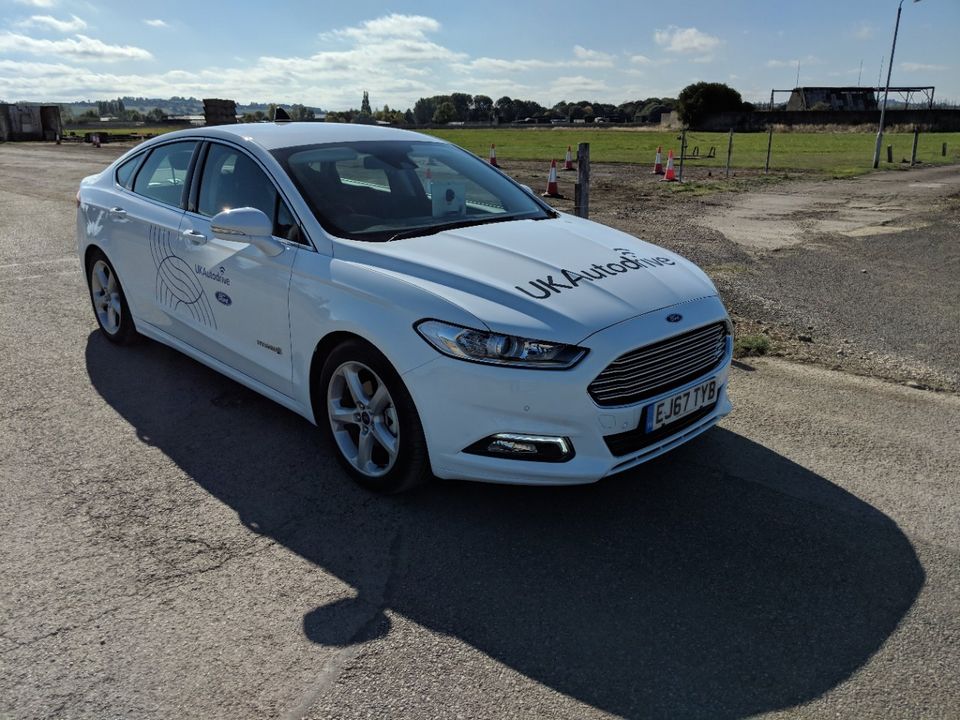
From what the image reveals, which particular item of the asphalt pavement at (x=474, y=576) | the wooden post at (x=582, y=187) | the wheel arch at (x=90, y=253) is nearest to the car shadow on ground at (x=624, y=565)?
the asphalt pavement at (x=474, y=576)

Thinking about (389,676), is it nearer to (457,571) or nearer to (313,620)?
(313,620)

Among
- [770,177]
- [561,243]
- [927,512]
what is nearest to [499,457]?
[561,243]

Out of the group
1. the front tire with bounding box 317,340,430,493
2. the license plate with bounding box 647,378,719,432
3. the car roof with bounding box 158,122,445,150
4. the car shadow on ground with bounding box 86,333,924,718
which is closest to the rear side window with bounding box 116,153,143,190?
the car roof with bounding box 158,122,445,150

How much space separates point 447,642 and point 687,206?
13574mm

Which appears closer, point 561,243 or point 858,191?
point 561,243

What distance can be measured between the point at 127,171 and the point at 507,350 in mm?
3950

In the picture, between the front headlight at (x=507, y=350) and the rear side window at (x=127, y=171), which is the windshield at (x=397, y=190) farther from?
the rear side window at (x=127, y=171)

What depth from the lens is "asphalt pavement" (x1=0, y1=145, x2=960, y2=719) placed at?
2539mm

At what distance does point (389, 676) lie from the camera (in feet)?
8.50

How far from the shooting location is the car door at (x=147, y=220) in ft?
16.3

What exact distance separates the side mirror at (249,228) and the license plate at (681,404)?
2035 mm

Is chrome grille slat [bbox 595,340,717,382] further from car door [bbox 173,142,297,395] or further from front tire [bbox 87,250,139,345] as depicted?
front tire [bbox 87,250,139,345]

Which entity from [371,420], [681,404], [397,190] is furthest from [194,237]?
[681,404]

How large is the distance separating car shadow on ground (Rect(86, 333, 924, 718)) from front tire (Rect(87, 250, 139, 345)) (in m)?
1.69
